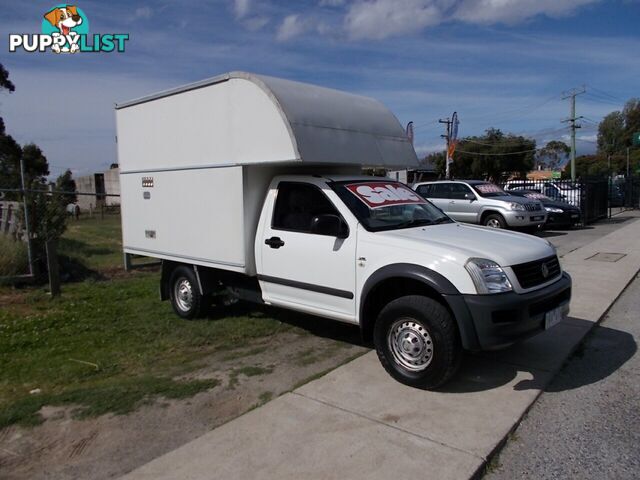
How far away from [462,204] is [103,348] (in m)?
12.4

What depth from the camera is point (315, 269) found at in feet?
16.6

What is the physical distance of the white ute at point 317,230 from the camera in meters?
4.17

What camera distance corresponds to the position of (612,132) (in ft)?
303

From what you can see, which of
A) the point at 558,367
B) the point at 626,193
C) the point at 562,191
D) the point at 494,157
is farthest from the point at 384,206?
the point at 494,157

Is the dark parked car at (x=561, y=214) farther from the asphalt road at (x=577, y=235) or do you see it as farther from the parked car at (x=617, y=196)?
the parked car at (x=617, y=196)

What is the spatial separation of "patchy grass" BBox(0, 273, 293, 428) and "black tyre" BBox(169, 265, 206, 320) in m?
0.14

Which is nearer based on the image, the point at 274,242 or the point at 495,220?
the point at 274,242

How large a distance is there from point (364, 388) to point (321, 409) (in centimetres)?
53

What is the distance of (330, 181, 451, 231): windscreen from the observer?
500cm

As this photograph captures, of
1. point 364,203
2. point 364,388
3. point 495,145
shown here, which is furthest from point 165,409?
point 495,145

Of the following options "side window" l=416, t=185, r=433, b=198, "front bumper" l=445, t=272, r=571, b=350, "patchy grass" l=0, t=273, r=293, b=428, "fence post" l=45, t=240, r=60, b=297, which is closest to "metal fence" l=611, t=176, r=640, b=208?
"side window" l=416, t=185, r=433, b=198

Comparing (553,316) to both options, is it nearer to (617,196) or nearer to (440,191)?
(440,191)

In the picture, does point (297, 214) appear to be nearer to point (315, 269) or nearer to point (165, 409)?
point (315, 269)

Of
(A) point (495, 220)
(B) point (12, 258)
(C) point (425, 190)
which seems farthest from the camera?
(C) point (425, 190)
